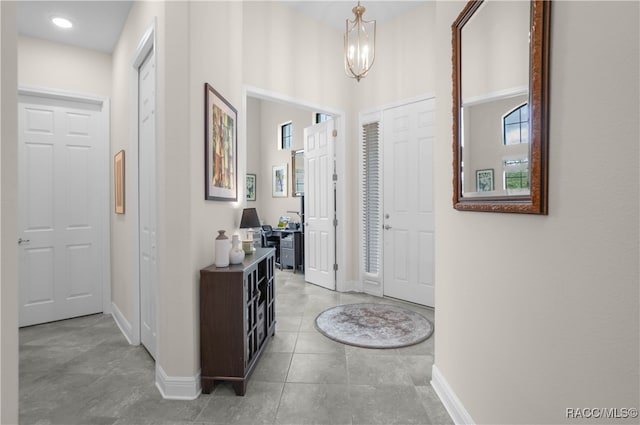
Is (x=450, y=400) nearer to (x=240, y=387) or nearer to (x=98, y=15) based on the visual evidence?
(x=240, y=387)

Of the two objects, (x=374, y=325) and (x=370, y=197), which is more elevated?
(x=370, y=197)

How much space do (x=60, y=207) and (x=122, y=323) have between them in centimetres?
149

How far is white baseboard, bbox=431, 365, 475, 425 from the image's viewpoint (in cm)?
163

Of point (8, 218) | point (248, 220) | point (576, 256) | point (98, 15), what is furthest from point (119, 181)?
point (576, 256)

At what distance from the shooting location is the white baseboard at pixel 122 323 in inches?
114

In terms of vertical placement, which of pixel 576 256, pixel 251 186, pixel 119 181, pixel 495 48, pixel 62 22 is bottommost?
pixel 576 256

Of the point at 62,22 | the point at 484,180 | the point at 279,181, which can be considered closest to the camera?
the point at 484,180

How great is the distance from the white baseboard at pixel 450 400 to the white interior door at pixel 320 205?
2483 millimetres

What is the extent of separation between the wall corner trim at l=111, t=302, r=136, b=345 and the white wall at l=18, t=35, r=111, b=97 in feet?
7.95

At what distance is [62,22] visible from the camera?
3.08m

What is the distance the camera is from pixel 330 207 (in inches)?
176

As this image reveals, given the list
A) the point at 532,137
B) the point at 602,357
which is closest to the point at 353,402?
the point at 602,357

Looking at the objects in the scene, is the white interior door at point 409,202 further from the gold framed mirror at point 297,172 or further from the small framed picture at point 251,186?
the small framed picture at point 251,186

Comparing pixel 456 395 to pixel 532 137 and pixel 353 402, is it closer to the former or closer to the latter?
pixel 353 402
